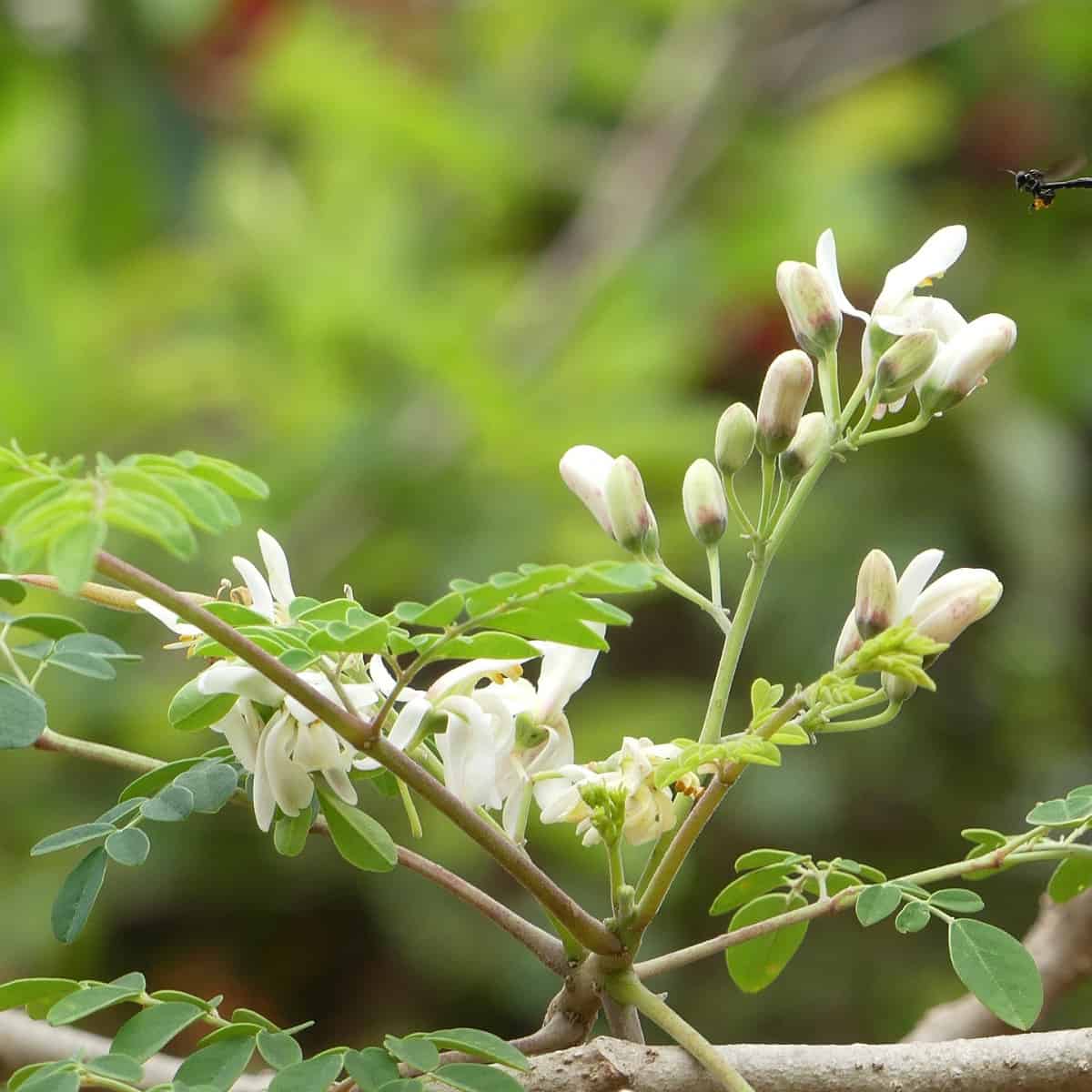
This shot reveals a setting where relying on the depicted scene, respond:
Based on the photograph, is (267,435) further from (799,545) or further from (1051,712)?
(1051,712)

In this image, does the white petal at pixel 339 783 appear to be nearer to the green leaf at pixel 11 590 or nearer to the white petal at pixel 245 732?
the white petal at pixel 245 732

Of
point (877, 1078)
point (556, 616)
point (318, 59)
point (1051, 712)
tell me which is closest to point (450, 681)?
point (556, 616)

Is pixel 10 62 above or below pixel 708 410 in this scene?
above

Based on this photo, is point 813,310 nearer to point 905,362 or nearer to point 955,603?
point 905,362

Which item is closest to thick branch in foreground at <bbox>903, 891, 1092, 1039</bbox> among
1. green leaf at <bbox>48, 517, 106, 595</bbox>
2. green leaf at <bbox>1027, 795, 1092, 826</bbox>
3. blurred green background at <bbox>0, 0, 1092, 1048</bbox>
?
green leaf at <bbox>1027, 795, 1092, 826</bbox>

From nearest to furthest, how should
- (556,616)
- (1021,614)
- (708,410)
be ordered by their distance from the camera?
(556,616), (708,410), (1021,614)

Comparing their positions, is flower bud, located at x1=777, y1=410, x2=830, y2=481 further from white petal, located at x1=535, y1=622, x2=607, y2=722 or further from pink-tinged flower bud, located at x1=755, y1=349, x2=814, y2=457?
white petal, located at x1=535, y1=622, x2=607, y2=722
